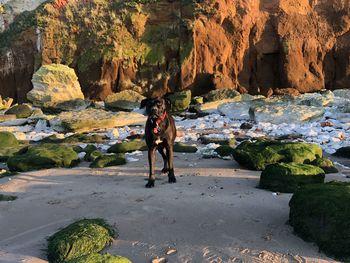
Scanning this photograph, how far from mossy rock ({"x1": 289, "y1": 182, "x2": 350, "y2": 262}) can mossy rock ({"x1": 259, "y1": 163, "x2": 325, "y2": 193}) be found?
1.33 m

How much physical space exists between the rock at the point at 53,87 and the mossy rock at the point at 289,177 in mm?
21029

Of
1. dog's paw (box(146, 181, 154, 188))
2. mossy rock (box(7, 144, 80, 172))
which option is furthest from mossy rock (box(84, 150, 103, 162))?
dog's paw (box(146, 181, 154, 188))

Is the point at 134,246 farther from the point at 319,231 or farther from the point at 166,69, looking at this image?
the point at 166,69

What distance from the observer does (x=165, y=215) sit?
16.3ft

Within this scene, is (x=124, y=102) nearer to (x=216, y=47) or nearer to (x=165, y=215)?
(x=216, y=47)

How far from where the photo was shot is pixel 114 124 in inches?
669

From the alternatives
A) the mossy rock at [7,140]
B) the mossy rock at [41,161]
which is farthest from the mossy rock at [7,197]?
the mossy rock at [7,140]

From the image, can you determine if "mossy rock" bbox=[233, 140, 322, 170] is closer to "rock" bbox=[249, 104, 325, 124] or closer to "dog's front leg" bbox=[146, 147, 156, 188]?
"dog's front leg" bbox=[146, 147, 156, 188]

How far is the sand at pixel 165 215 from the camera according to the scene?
3994 mm

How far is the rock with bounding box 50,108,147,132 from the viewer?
1642 centimetres

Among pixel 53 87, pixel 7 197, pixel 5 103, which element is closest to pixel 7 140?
pixel 7 197

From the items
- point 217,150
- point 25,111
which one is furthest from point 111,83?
point 217,150

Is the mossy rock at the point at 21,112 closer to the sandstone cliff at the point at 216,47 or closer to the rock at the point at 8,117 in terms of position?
the rock at the point at 8,117

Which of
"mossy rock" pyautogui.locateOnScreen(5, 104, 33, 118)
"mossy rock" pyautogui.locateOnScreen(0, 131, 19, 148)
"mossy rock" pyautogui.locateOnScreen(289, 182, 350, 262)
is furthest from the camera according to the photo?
"mossy rock" pyautogui.locateOnScreen(5, 104, 33, 118)
